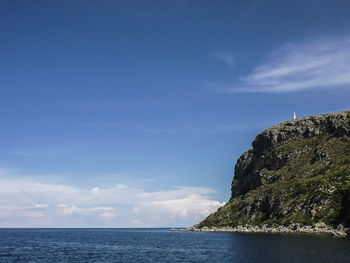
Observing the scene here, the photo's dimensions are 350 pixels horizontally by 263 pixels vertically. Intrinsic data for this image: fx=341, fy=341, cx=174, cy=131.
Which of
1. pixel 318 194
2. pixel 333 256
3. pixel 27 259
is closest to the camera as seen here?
pixel 333 256

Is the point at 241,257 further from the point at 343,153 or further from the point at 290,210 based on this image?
the point at 343,153

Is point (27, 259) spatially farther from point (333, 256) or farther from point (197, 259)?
point (333, 256)

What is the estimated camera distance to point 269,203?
649 ft

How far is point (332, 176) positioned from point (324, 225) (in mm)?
35437

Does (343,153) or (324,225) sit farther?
(343,153)

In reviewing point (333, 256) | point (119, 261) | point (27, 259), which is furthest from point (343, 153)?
point (27, 259)

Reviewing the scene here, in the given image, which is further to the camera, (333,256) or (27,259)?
(27,259)

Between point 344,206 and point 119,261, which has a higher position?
point 344,206

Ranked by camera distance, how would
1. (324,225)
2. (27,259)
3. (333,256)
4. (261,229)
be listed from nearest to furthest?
1. (333,256)
2. (27,259)
3. (324,225)
4. (261,229)

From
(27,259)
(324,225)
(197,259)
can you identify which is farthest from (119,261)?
(324,225)

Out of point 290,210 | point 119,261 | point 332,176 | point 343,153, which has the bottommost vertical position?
point 119,261

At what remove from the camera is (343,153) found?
654ft

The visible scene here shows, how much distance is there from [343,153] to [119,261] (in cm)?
→ 16439

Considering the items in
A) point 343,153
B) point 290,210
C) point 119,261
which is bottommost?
point 119,261
